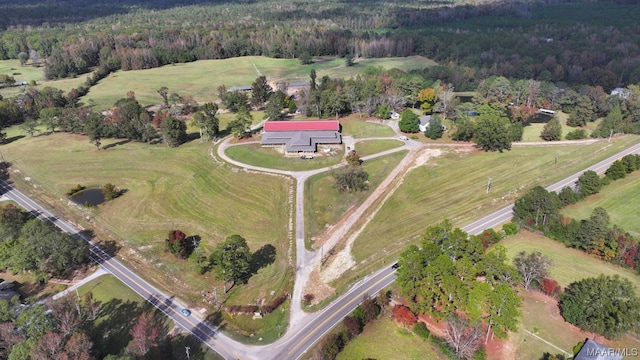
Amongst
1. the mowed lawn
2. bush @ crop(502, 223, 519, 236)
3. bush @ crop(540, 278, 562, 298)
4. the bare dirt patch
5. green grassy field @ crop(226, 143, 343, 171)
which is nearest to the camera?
bush @ crop(540, 278, 562, 298)

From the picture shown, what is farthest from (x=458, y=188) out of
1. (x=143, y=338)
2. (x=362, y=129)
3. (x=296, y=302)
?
(x=143, y=338)

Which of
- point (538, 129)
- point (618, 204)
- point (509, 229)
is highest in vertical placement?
point (538, 129)

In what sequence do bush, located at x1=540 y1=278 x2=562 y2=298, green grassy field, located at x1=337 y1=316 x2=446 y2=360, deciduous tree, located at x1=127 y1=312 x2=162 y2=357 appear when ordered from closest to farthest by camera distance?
1. deciduous tree, located at x1=127 y1=312 x2=162 y2=357
2. green grassy field, located at x1=337 y1=316 x2=446 y2=360
3. bush, located at x1=540 y1=278 x2=562 y2=298

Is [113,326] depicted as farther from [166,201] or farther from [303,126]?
[303,126]

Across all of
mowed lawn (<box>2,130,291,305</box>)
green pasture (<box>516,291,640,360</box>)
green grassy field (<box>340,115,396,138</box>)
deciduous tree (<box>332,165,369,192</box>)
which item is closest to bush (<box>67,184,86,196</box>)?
mowed lawn (<box>2,130,291,305</box>)

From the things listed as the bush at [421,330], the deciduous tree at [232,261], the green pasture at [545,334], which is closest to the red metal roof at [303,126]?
the deciduous tree at [232,261]

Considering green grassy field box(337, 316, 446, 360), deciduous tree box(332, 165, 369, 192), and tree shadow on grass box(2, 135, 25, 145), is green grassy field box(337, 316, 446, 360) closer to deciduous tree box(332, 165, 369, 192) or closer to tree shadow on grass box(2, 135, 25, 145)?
deciduous tree box(332, 165, 369, 192)

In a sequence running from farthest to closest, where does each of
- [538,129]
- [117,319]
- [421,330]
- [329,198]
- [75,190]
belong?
1. [538,129]
2. [75,190]
3. [329,198]
4. [117,319]
5. [421,330]
